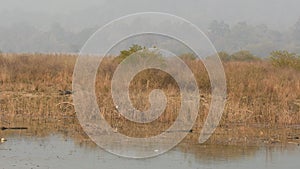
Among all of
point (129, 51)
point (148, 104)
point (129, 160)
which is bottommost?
point (129, 160)

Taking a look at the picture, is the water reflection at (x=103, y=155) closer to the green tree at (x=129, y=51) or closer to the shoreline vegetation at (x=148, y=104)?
the shoreline vegetation at (x=148, y=104)

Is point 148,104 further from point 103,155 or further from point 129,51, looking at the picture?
point 129,51

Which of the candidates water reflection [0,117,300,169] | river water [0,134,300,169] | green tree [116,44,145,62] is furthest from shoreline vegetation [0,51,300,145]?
river water [0,134,300,169]

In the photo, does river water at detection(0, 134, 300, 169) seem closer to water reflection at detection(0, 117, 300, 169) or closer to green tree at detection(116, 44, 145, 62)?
water reflection at detection(0, 117, 300, 169)

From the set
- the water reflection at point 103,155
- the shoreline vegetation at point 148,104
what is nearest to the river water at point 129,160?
the water reflection at point 103,155

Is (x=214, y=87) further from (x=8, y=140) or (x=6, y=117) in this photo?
(x=8, y=140)

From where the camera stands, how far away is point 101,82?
1983 centimetres

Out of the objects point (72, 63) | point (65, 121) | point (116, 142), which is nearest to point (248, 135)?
A: point (116, 142)

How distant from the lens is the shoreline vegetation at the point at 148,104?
14.4 meters

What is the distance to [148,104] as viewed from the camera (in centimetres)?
1691

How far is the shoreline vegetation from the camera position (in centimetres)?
1445

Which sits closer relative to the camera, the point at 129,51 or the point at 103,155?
the point at 103,155

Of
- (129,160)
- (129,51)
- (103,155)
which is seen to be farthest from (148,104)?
(129,51)

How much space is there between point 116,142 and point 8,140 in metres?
2.14
